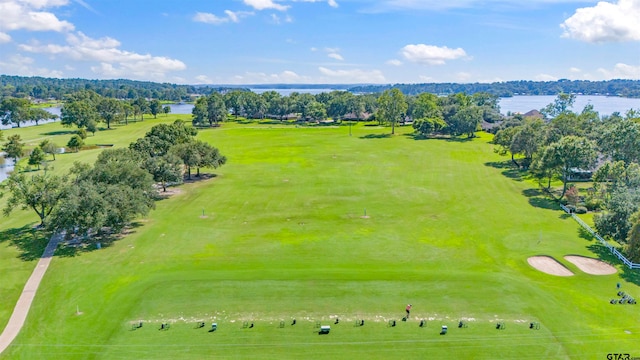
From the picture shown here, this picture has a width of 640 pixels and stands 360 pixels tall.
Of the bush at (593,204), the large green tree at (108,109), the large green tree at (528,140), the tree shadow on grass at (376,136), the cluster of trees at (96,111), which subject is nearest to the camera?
the bush at (593,204)

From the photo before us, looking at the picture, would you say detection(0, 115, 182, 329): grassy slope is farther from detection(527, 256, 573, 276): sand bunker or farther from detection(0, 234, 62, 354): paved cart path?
detection(527, 256, 573, 276): sand bunker

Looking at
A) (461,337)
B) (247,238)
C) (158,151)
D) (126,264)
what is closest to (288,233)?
(247,238)

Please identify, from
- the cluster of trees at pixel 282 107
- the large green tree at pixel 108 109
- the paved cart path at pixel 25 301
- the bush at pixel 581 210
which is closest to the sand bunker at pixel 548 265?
the bush at pixel 581 210

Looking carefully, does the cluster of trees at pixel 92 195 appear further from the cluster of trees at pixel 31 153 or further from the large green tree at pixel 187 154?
the cluster of trees at pixel 31 153

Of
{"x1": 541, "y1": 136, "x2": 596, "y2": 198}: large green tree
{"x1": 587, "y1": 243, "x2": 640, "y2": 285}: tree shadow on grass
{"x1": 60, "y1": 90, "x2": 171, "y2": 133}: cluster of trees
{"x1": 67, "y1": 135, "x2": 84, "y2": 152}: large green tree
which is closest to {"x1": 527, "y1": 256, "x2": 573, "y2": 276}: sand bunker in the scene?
{"x1": 587, "y1": 243, "x2": 640, "y2": 285}: tree shadow on grass

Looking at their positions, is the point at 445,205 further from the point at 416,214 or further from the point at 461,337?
the point at 461,337

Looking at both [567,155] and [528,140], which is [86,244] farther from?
[528,140]

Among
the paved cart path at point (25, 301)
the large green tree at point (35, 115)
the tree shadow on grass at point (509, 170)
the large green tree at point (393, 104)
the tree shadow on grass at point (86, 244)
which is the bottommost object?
the paved cart path at point (25, 301)
